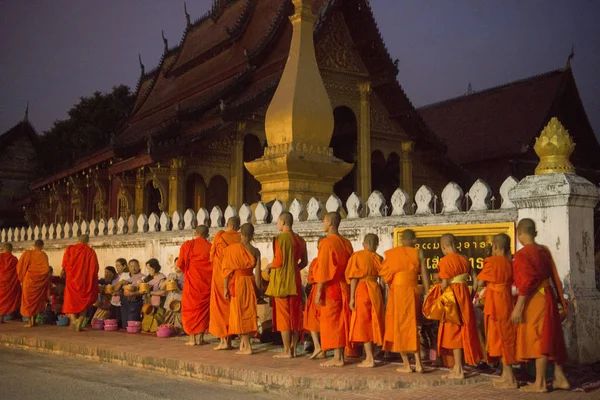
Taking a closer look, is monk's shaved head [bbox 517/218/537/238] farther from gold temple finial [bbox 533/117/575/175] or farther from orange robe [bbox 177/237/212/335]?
orange robe [bbox 177/237/212/335]

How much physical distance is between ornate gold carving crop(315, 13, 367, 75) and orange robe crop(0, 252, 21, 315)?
282 inches

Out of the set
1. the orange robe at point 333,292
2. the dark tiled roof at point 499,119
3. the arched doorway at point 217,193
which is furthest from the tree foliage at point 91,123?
the orange robe at point 333,292

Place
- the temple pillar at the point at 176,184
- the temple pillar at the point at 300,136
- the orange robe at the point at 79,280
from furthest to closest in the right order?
the temple pillar at the point at 176,184, the orange robe at the point at 79,280, the temple pillar at the point at 300,136

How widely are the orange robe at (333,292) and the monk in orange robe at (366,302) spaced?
151 mm

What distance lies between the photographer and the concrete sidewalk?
17.4 feet

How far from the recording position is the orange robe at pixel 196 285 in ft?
25.2

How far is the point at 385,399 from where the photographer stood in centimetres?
486

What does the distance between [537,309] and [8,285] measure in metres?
8.66

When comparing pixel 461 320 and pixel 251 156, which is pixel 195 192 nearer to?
pixel 251 156

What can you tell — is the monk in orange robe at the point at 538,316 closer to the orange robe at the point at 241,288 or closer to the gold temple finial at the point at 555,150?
the gold temple finial at the point at 555,150

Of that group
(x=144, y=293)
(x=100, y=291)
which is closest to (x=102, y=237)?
(x=100, y=291)

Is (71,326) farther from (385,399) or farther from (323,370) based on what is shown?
(385,399)

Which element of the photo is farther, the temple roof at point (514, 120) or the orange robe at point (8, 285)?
the temple roof at point (514, 120)

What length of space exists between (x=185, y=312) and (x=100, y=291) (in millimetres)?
2698
